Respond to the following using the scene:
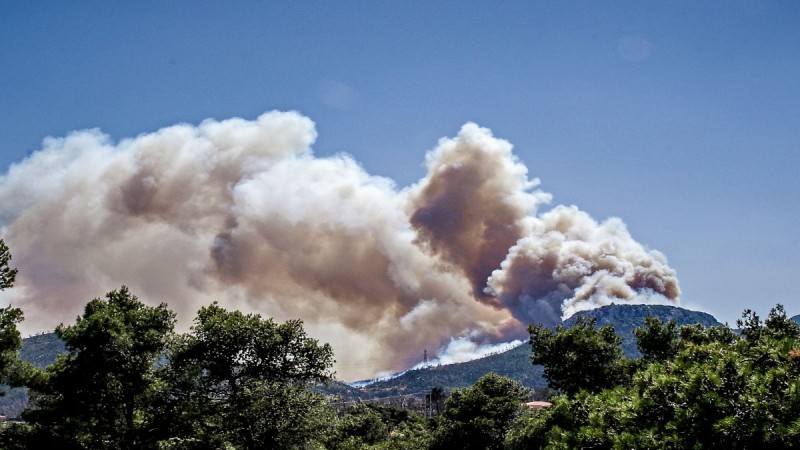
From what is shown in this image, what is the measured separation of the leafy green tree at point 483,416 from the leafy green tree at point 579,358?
22.4 m

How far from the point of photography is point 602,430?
20.9 metres

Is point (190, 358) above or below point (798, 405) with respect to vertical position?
above

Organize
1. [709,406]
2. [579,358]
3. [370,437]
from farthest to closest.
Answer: [370,437] → [579,358] → [709,406]

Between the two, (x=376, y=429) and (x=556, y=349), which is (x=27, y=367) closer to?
(x=556, y=349)

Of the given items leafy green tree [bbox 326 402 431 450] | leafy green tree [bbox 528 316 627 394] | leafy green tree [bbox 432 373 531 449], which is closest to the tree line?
leafy green tree [bbox 528 316 627 394]

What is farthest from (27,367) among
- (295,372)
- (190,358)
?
(295,372)

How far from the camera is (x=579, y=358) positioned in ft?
141

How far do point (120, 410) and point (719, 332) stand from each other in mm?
50526

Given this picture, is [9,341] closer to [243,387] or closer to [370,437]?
[243,387]

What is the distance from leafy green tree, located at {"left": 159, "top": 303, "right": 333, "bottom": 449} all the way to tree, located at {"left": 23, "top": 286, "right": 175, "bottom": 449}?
1562 millimetres

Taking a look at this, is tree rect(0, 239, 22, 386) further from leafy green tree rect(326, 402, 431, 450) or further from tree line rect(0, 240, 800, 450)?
leafy green tree rect(326, 402, 431, 450)

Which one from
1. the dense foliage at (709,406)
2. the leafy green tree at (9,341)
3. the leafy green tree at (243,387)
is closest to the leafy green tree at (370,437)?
the leafy green tree at (243,387)

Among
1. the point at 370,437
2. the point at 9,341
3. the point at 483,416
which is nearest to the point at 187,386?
the point at 9,341

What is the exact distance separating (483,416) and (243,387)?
4217 centimetres
